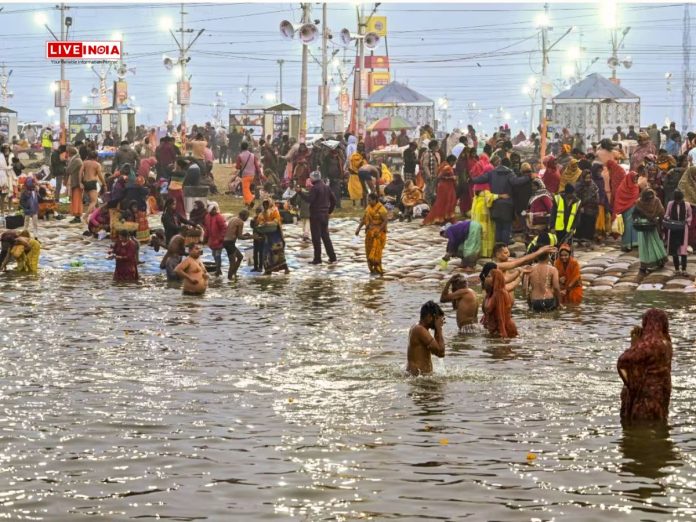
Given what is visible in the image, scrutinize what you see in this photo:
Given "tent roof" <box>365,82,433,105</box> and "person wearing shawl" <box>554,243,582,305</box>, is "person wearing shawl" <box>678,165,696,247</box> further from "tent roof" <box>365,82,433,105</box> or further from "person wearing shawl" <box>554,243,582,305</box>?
"tent roof" <box>365,82,433,105</box>

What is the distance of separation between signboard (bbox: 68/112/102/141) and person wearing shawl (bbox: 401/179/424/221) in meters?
31.7

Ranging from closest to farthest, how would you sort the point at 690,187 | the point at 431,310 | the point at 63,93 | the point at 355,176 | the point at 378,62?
1. the point at 431,310
2. the point at 690,187
3. the point at 355,176
4. the point at 63,93
5. the point at 378,62

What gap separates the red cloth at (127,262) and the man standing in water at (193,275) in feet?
6.93

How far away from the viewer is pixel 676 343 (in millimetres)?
16734

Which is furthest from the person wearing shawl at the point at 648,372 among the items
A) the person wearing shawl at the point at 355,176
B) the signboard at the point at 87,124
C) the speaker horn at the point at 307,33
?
the signboard at the point at 87,124

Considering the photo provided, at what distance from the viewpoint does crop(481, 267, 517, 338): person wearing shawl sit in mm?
16594

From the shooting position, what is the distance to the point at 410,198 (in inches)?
1184

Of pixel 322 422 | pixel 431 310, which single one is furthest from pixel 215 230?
pixel 322 422

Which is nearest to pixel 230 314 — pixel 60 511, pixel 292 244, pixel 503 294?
pixel 503 294

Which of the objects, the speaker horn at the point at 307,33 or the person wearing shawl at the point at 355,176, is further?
the speaker horn at the point at 307,33

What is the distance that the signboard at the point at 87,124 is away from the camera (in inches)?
2355

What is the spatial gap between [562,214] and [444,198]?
610cm

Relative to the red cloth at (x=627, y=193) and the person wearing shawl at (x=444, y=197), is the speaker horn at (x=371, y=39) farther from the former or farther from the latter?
the red cloth at (x=627, y=193)

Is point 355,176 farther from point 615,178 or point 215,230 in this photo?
point 215,230
